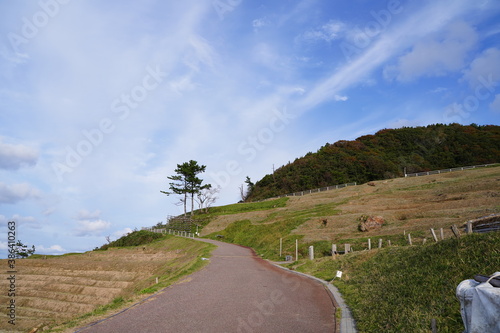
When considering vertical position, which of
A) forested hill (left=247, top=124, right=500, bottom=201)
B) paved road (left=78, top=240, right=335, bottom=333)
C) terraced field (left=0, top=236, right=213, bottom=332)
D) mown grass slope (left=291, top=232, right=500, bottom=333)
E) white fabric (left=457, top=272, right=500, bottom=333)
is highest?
forested hill (left=247, top=124, right=500, bottom=201)

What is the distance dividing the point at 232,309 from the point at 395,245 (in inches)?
613

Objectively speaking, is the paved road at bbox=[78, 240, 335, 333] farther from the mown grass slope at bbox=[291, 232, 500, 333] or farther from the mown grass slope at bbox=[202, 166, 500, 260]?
the mown grass slope at bbox=[202, 166, 500, 260]

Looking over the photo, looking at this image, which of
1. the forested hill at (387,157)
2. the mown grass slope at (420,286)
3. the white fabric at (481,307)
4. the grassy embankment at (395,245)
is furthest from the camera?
the forested hill at (387,157)

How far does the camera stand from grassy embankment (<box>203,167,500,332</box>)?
Answer: 7426mm

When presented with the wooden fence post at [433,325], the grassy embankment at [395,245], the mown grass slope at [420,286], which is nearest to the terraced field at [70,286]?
the grassy embankment at [395,245]

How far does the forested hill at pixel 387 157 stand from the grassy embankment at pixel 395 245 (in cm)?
2774

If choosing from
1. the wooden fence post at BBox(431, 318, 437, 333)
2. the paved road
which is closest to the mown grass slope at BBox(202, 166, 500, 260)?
the paved road

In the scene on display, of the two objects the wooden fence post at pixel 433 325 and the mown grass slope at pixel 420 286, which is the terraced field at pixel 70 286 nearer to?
the mown grass slope at pixel 420 286

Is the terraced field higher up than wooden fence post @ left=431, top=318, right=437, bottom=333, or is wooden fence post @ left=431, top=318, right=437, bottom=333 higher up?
wooden fence post @ left=431, top=318, right=437, bottom=333

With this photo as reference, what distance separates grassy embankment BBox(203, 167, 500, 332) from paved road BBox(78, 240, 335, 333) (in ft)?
4.35

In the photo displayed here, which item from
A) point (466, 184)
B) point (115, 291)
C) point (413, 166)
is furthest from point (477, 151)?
point (115, 291)

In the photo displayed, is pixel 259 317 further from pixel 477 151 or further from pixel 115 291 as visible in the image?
pixel 477 151

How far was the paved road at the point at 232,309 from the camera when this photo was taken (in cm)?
793

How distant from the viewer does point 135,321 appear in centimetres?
839
